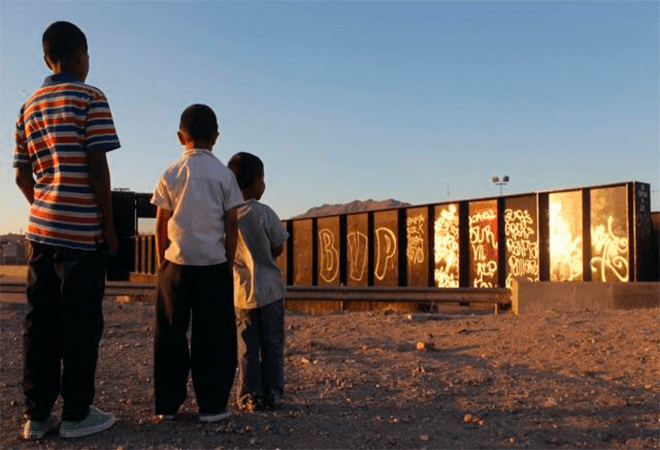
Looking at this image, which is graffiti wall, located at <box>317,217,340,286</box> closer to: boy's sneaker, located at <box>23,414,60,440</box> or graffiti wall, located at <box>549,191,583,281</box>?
graffiti wall, located at <box>549,191,583,281</box>

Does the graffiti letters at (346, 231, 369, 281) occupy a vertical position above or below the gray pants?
above

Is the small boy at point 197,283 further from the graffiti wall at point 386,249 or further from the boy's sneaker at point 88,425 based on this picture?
the graffiti wall at point 386,249

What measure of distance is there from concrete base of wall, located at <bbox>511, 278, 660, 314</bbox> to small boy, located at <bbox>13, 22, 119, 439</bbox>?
7.12 metres

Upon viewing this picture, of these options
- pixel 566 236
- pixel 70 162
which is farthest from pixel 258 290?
pixel 566 236

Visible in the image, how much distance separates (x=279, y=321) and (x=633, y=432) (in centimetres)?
206

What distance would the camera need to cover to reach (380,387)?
469cm

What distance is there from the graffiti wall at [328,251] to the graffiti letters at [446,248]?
324 centimetres

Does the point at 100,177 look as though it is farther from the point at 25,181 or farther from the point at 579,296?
the point at 579,296

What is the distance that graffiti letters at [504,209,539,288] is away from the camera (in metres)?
→ 12.3

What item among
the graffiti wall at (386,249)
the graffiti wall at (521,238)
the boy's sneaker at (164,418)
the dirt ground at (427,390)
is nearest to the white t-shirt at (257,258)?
the dirt ground at (427,390)

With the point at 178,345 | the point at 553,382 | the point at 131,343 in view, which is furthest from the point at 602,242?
the point at 178,345

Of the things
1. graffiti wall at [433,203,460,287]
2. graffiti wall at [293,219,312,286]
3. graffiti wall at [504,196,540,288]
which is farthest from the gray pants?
Result: graffiti wall at [293,219,312,286]

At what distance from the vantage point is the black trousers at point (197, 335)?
A: 3.63 metres

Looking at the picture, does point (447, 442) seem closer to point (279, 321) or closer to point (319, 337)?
point (279, 321)
